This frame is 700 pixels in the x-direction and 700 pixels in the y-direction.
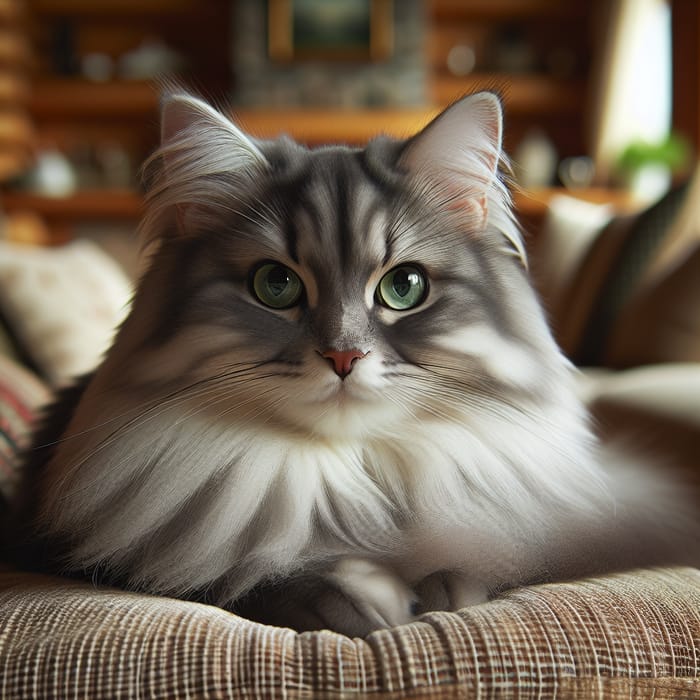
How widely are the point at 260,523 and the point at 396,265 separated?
0.39 m

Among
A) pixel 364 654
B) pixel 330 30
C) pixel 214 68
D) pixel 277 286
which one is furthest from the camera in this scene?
pixel 214 68

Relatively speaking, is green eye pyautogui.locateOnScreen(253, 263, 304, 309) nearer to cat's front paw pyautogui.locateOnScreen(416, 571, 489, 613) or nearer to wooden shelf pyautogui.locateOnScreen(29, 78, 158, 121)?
cat's front paw pyautogui.locateOnScreen(416, 571, 489, 613)

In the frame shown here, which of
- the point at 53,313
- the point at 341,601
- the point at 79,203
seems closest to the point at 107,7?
the point at 79,203

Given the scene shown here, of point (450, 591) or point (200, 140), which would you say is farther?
point (200, 140)

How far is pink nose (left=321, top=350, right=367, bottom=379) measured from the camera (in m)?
0.91

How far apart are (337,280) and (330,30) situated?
254 inches

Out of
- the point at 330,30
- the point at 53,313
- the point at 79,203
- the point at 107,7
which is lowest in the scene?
the point at 79,203

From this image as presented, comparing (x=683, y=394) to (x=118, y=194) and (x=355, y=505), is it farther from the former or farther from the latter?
(x=118, y=194)

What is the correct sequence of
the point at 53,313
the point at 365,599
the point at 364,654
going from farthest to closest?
the point at 53,313 < the point at 365,599 < the point at 364,654

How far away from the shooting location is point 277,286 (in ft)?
3.32

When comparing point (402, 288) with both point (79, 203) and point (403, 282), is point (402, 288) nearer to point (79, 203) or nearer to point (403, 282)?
point (403, 282)

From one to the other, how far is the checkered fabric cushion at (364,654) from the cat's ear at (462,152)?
1.89 ft

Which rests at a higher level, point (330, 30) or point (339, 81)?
point (330, 30)

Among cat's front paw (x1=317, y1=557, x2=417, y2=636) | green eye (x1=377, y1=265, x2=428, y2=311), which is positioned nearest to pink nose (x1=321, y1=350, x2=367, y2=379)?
green eye (x1=377, y1=265, x2=428, y2=311)
